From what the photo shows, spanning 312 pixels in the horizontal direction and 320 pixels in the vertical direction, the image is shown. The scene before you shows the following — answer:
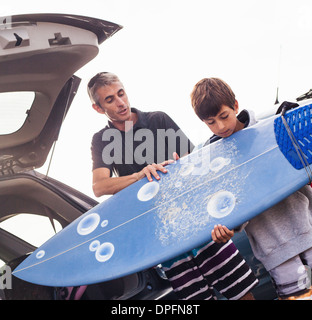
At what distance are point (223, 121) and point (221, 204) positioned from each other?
0.43 meters

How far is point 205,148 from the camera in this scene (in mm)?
2174

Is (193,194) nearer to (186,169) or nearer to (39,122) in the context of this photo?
(186,169)

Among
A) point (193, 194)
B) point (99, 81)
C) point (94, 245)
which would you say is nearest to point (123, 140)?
point (99, 81)

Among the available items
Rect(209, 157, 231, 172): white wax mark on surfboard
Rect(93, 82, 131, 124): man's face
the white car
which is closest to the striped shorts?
the white car

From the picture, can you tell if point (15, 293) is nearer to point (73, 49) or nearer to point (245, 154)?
point (73, 49)

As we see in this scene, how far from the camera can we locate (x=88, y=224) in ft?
7.14

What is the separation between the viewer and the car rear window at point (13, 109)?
2.05m

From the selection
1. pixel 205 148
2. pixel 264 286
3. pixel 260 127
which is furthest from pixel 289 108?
pixel 264 286

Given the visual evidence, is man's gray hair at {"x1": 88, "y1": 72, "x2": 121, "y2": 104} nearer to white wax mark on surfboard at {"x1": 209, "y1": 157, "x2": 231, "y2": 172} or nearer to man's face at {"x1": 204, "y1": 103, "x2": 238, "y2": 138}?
man's face at {"x1": 204, "y1": 103, "x2": 238, "y2": 138}

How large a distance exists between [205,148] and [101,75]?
0.72m

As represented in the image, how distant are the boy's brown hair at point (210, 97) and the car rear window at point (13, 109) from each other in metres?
0.96

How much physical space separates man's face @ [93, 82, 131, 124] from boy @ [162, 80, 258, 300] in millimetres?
365

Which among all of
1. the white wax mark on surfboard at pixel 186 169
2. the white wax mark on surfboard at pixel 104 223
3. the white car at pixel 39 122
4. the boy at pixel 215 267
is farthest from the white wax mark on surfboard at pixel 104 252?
the white wax mark on surfboard at pixel 186 169

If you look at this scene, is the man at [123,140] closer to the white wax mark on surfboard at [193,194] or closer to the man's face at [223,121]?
the white wax mark on surfboard at [193,194]
